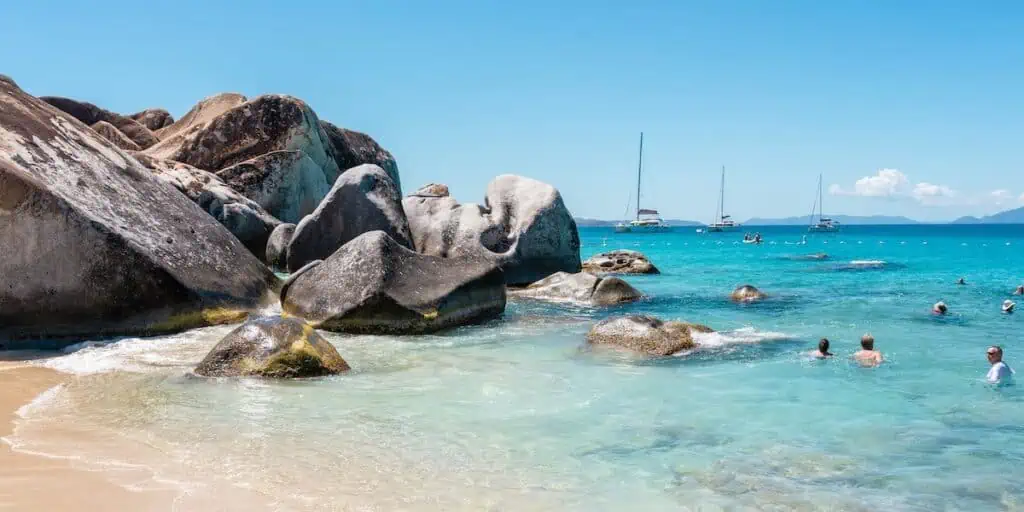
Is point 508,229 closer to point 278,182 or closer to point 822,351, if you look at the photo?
point 822,351

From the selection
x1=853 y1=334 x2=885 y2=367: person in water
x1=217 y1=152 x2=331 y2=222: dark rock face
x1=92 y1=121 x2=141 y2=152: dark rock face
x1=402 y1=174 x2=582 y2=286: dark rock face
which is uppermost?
x1=92 y1=121 x2=141 y2=152: dark rock face

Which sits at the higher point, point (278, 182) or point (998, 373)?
point (278, 182)

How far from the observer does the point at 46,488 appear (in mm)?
5184

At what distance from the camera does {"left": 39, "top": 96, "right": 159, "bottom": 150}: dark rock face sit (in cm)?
4000

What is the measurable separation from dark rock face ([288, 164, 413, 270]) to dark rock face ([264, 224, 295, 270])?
402 cm

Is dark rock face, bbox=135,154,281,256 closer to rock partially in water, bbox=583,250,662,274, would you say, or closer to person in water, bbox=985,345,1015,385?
rock partially in water, bbox=583,250,662,274

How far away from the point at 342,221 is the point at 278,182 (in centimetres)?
1220

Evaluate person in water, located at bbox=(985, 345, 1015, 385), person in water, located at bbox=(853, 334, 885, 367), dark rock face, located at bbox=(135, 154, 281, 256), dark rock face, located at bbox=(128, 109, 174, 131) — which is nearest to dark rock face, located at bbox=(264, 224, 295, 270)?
dark rock face, located at bbox=(135, 154, 281, 256)

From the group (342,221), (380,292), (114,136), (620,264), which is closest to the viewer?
(380,292)

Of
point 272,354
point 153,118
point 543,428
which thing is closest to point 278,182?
point 153,118

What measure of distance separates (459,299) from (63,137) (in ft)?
21.7

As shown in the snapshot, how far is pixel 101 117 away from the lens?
41.8m

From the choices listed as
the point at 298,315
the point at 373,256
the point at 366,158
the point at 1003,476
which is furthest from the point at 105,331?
the point at 366,158

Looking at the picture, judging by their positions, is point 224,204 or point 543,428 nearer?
point 543,428
